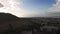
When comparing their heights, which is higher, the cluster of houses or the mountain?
the mountain

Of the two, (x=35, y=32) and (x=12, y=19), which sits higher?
(x=12, y=19)

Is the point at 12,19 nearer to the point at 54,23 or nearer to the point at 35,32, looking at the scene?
the point at 35,32

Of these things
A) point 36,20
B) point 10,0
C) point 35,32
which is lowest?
point 35,32

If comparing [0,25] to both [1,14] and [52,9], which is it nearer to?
[1,14]

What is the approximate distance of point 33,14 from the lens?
6.62 m

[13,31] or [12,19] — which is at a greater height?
[12,19]

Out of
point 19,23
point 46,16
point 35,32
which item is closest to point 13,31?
point 19,23

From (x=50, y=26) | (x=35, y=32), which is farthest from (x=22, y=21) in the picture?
(x=50, y=26)

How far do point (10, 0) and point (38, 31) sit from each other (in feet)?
4.99

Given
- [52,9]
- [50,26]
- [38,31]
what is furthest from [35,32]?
[52,9]

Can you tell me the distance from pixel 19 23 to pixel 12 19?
13.3 inches

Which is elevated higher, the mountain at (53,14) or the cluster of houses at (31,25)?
the mountain at (53,14)

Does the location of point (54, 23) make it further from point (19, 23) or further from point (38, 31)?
point (19, 23)

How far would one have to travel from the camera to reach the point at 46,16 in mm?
6574
